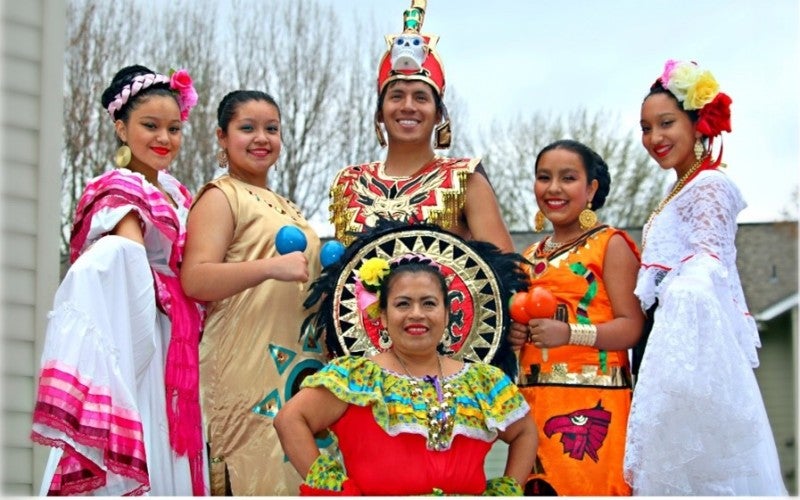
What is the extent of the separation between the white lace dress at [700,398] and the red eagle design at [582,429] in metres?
0.20

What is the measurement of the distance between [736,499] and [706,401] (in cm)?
40

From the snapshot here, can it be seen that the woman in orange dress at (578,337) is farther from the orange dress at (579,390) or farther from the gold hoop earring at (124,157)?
the gold hoop earring at (124,157)

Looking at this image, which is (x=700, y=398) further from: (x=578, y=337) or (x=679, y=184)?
(x=679, y=184)

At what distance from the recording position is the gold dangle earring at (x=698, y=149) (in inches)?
217

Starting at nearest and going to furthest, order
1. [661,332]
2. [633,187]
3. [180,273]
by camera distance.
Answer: [661,332] → [180,273] → [633,187]

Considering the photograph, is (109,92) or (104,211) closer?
(104,211)

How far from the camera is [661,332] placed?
16.8 ft

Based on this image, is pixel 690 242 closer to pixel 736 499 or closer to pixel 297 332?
pixel 736 499

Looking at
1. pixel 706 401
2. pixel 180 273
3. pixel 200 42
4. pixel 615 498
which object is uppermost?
pixel 200 42

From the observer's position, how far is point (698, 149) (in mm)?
5508

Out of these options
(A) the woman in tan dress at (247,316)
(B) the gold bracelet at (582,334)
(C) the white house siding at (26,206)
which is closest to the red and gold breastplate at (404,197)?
(A) the woman in tan dress at (247,316)

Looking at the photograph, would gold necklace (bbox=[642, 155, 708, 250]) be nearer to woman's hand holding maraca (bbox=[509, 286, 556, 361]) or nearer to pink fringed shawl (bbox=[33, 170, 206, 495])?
woman's hand holding maraca (bbox=[509, 286, 556, 361])

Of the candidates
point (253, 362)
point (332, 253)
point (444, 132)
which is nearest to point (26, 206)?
point (253, 362)

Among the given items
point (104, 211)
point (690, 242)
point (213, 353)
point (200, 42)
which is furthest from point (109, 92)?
point (200, 42)
